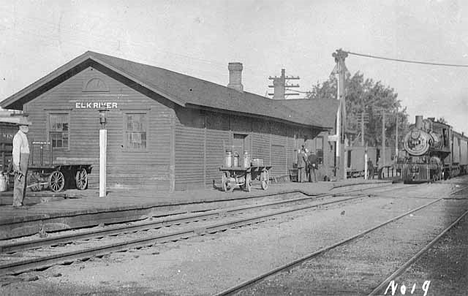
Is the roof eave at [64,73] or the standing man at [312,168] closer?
the roof eave at [64,73]

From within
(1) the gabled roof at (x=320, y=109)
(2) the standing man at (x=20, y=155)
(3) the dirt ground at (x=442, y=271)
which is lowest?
(3) the dirt ground at (x=442, y=271)

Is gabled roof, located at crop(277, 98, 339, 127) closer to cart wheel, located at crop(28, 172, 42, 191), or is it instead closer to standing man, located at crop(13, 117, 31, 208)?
cart wheel, located at crop(28, 172, 42, 191)

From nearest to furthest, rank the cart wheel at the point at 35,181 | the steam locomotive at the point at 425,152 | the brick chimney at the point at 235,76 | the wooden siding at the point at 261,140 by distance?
the cart wheel at the point at 35,181, the wooden siding at the point at 261,140, the steam locomotive at the point at 425,152, the brick chimney at the point at 235,76

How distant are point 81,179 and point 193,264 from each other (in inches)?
468

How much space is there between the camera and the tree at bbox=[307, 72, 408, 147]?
256 ft

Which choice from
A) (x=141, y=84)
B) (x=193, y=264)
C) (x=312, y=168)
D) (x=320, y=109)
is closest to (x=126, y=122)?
(x=141, y=84)

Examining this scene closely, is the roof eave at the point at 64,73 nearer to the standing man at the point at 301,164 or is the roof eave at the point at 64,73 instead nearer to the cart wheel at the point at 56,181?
the cart wheel at the point at 56,181

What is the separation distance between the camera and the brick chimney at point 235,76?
115ft

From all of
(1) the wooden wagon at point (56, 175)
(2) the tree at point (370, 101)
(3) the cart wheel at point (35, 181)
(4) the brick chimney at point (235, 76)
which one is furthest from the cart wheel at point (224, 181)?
(2) the tree at point (370, 101)

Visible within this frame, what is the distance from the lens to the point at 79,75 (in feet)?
67.5

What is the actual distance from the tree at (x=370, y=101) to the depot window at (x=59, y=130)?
60.1 m

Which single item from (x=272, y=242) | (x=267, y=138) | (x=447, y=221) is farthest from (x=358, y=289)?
(x=267, y=138)

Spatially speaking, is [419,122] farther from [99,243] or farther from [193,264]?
[193,264]

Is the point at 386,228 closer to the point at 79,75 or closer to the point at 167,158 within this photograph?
the point at 167,158
